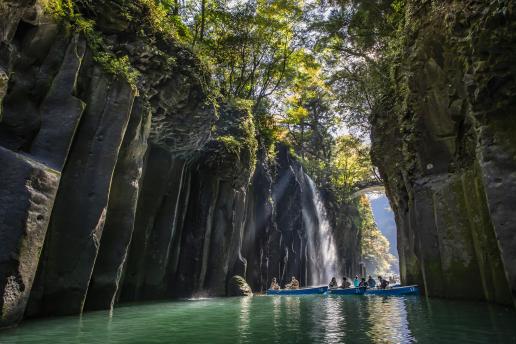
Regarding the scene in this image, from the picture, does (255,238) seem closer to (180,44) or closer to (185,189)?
(185,189)

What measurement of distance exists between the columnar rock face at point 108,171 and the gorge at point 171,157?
46 millimetres

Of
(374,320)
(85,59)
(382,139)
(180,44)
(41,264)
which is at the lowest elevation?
(374,320)

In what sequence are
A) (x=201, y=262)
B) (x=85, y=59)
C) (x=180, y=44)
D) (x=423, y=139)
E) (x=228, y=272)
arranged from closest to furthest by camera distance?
1. (x=85, y=59)
2. (x=423, y=139)
3. (x=180, y=44)
4. (x=201, y=262)
5. (x=228, y=272)

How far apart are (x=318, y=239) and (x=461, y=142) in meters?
26.9

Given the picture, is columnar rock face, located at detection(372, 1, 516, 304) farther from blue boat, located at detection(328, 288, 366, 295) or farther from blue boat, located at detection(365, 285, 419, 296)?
blue boat, located at detection(328, 288, 366, 295)

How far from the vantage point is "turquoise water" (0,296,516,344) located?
22.6 ft

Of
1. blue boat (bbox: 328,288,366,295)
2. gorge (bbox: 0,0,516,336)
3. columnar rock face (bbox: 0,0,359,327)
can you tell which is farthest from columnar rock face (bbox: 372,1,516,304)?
columnar rock face (bbox: 0,0,359,327)

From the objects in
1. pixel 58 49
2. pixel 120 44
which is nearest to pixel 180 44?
pixel 120 44

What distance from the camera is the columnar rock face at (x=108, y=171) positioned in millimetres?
8148

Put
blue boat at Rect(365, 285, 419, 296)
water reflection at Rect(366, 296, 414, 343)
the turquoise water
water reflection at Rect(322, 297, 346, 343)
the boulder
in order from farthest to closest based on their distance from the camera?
the boulder, blue boat at Rect(365, 285, 419, 296), water reflection at Rect(322, 297, 346, 343), the turquoise water, water reflection at Rect(366, 296, 414, 343)

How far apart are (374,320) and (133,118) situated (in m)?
9.73

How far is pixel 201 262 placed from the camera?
19078 mm

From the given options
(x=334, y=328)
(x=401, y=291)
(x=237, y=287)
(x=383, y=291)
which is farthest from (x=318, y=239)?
(x=334, y=328)

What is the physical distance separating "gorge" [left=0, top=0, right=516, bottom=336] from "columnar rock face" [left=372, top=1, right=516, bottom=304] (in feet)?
0.15
